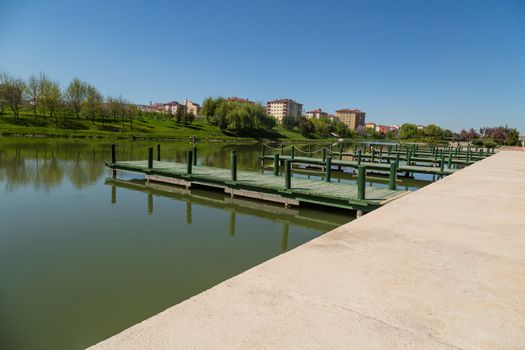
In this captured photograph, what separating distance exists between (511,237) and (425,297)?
313cm

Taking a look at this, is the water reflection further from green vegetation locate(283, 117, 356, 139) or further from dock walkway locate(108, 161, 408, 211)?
green vegetation locate(283, 117, 356, 139)

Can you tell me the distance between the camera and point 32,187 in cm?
1495

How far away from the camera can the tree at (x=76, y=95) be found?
66.2m

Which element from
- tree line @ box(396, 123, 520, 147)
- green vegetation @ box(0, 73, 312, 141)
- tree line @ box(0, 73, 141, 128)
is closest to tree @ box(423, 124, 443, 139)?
tree line @ box(396, 123, 520, 147)

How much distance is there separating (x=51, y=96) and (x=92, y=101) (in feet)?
24.3

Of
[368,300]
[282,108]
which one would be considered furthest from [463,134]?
[368,300]

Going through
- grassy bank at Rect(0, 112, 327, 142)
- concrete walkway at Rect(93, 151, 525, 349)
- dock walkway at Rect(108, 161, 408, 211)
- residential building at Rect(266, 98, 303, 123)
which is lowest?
dock walkway at Rect(108, 161, 408, 211)

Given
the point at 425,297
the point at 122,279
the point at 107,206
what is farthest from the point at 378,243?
the point at 107,206

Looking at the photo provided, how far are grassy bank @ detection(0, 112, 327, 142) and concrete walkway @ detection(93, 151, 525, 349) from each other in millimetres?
55203

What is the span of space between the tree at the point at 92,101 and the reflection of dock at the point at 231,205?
56449mm

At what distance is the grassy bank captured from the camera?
53.1 metres

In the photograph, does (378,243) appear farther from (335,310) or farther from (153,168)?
(153,168)

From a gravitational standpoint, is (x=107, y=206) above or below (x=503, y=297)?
below

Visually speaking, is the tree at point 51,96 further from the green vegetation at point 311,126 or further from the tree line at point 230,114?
the green vegetation at point 311,126
